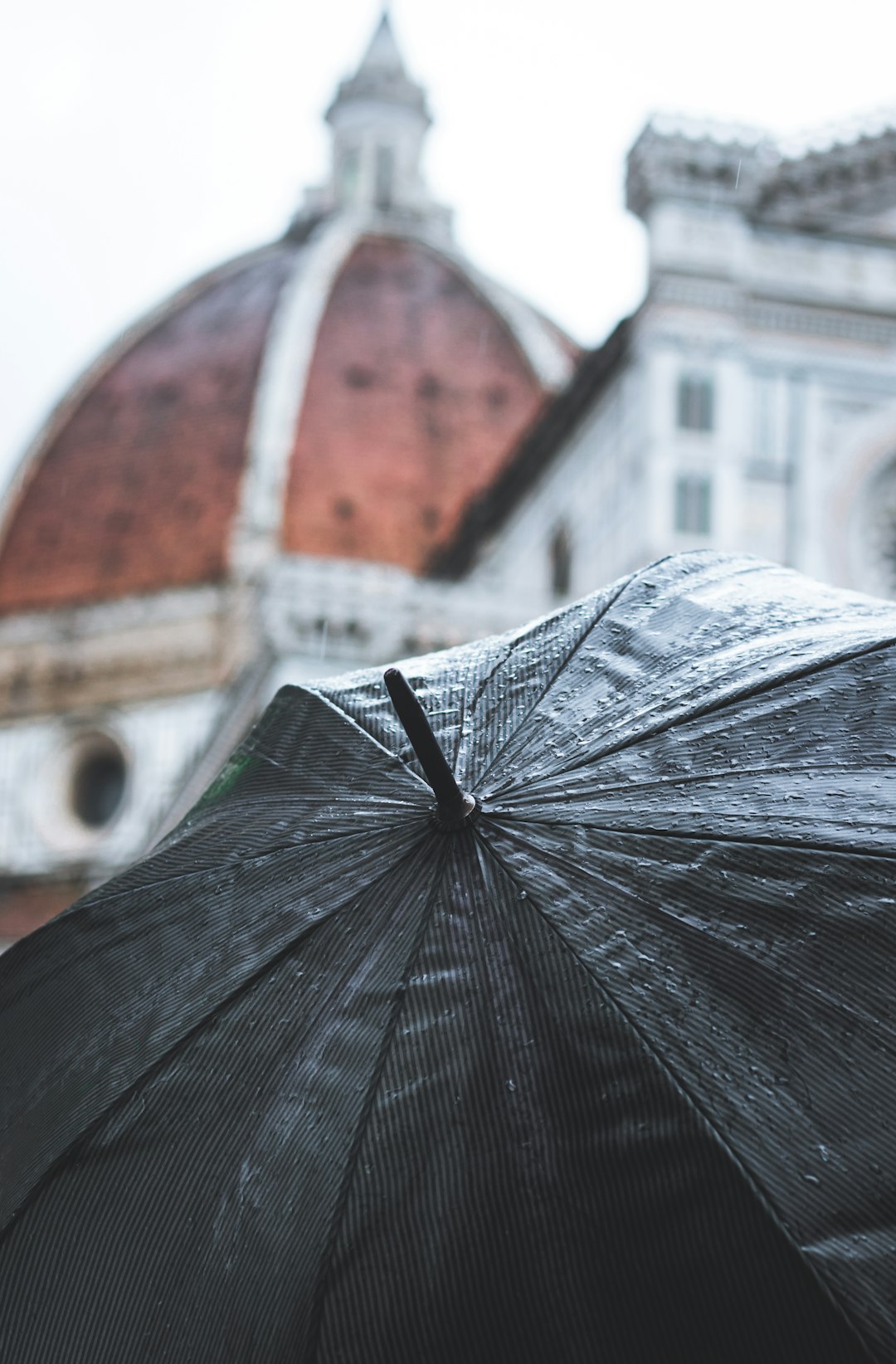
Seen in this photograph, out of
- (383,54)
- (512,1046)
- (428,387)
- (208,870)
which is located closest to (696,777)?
(512,1046)

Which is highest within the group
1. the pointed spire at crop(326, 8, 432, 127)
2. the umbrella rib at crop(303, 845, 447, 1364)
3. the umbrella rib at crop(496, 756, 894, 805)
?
the pointed spire at crop(326, 8, 432, 127)

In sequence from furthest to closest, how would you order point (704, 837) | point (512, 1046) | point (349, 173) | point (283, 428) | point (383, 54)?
1. point (383, 54)
2. point (349, 173)
3. point (283, 428)
4. point (704, 837)
5. point (512, 1046)

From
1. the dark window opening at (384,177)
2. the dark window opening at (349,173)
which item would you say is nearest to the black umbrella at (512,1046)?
the dark window opening at (384,177)

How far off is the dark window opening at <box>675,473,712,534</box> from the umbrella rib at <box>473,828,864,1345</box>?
12.4m

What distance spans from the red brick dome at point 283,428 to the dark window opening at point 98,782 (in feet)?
7.14

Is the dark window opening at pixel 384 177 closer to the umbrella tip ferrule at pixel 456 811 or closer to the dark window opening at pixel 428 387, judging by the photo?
the dark window opening at pixel 428 387

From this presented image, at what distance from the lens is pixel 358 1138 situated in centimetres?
206

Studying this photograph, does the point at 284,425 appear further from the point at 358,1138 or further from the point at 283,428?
the point at 358,1138

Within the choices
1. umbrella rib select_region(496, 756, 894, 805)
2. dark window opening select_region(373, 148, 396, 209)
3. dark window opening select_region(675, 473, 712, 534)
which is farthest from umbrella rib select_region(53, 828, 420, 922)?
dark window opening select_region(373, 148, 396, 209)

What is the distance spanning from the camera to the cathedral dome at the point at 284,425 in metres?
27.4

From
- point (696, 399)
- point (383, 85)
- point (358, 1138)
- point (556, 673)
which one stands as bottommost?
point (358, 1138)

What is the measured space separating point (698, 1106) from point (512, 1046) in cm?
20

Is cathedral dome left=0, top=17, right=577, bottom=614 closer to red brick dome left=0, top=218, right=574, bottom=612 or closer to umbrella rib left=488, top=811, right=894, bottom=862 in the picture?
red brick dome left=0, top=218, right=574, bottom=612

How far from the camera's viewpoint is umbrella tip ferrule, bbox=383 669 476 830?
6.91 ft
